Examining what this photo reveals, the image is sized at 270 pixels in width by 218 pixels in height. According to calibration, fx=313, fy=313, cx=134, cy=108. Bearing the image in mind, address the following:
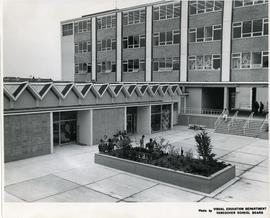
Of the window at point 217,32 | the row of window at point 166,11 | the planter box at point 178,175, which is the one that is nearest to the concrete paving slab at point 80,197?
the planter box at point 178,175

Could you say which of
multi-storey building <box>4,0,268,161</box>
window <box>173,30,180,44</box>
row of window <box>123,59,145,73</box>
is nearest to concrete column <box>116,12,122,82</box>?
multi-storey building <box>4,0,268,161</box>

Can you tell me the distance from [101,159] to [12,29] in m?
8.13

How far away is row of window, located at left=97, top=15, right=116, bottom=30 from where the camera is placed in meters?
36.0

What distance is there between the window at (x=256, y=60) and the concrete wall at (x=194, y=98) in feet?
18.5

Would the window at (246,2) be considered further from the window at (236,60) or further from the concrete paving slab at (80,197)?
the concrete paving slab at (80,197)

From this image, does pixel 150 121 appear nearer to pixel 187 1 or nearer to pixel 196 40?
pixel 196 40

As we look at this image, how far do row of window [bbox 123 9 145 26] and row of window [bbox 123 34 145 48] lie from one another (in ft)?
5.09

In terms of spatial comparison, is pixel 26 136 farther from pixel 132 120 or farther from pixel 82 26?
pixel 82 26

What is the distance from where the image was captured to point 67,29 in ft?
133

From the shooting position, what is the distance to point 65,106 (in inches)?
770

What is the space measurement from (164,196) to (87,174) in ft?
13.9

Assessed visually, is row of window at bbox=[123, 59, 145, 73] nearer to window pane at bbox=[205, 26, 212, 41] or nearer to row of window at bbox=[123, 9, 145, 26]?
row of window at bbox=[123, 9, 145, 26]

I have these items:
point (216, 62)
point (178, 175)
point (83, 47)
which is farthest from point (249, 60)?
point (83, 47)

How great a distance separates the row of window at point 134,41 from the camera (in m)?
34.1
